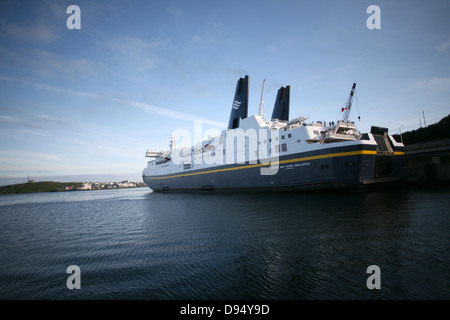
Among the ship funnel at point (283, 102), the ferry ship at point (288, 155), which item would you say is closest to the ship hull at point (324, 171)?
the ferry ship at point (288, 155)

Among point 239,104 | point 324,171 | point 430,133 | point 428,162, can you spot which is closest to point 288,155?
point 324,171

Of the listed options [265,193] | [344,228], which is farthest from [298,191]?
[344,228]

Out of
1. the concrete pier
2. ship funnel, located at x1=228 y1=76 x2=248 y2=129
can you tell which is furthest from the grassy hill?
ship funnel, located at x1=228 y1=76 x2=248 y2=129

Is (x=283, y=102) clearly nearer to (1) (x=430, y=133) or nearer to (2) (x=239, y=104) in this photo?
(2) (x=239, y=104)

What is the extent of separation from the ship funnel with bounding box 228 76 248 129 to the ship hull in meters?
8.21

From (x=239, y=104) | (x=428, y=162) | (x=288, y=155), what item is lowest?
(x=428, y=162)

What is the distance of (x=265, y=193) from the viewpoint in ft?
86.4

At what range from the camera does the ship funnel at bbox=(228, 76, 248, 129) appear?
34156 mm

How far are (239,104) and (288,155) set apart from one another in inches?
577

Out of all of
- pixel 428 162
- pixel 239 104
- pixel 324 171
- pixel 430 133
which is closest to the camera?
pixel 324 171

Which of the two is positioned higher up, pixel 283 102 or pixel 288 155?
pixel 283 102

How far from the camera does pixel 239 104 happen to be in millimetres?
35000

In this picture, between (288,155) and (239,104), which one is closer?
(288,155)

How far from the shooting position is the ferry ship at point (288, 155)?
807 inches
